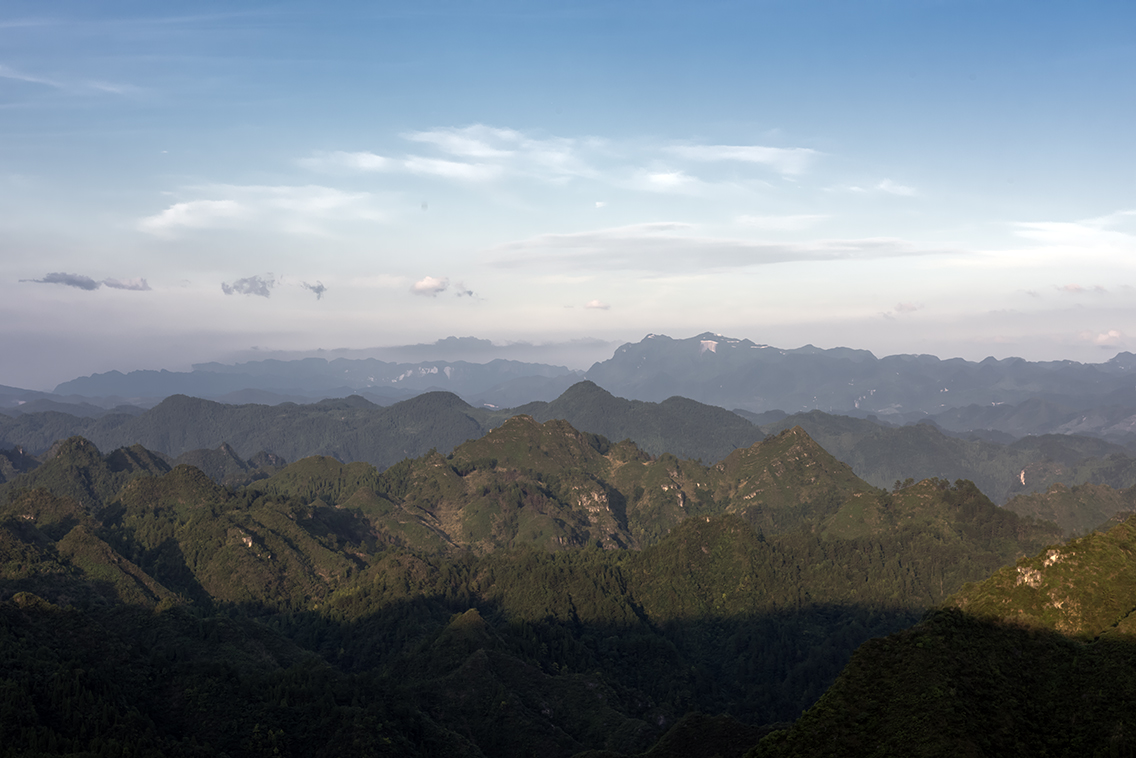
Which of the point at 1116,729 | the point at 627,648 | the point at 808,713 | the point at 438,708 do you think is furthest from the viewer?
the point at 627,648

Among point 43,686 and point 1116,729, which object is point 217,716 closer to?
point 43,686

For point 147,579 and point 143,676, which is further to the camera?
point 147,579

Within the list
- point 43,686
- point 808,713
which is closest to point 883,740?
point 808,713

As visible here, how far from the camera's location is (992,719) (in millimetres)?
59500

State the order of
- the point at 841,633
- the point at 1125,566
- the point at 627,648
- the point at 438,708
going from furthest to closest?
the point at 841,633
the point at 627,648
the point at 438,708
the point at 1125,566

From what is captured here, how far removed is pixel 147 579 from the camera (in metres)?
194

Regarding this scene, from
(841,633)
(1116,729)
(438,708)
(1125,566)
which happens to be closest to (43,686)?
(438,708)

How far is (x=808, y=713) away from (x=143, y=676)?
3377 inches

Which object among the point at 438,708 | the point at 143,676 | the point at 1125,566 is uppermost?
the point at 1125,566

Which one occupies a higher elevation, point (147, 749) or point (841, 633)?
point (147, 749)

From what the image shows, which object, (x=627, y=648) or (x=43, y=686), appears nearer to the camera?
(x=43, y=686)

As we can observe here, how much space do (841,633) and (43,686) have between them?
15425cm

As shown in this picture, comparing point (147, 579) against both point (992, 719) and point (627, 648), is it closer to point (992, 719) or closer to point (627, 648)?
point (627, 648)

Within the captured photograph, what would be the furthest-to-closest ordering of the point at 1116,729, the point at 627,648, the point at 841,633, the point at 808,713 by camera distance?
the point at 841,633 → the point at 627,648 → the point at 808,713 → the point at 1116,729
